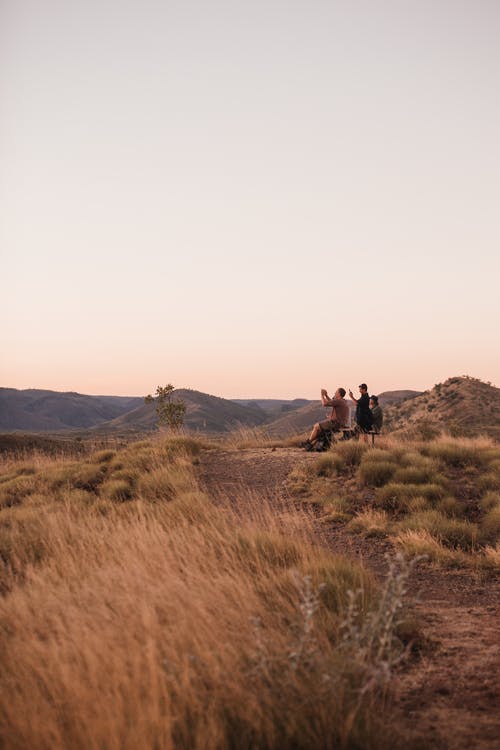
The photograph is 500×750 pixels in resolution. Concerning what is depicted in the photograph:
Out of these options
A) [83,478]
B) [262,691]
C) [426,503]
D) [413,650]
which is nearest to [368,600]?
[413,650]

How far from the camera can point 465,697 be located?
368cm

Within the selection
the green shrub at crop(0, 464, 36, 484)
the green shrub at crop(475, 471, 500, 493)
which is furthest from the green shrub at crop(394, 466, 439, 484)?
the green shrub at crop(0, 464, 36, 484)

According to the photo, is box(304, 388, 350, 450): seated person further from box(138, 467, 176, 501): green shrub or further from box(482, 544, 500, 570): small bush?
box(482, 544, 500, 570): small bush

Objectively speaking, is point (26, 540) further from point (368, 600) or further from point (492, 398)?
point (492, 398)

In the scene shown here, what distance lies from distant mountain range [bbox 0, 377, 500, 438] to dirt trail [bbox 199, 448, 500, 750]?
28.3 feet

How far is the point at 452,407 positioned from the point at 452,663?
158 ft

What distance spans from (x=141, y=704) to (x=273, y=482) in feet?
32.6

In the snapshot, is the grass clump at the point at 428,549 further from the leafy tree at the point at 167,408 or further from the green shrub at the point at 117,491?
the leafy tree at the point at 167,408

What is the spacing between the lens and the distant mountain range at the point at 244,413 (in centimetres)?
4572

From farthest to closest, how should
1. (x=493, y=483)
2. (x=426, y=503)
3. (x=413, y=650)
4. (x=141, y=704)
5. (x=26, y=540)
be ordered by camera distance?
(x=493, y=483) < (x=426, y=503) < (x=26, y=540) < (x=413, y=650) < (x=141, y=704)

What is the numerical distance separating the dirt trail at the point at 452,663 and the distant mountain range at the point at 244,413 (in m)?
8.64

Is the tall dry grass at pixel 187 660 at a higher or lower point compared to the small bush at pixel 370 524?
higher

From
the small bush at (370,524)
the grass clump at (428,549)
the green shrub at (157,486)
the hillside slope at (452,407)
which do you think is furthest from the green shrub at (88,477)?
the hillside slope at (452,407)

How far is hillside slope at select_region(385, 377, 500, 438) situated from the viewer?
148 feet
